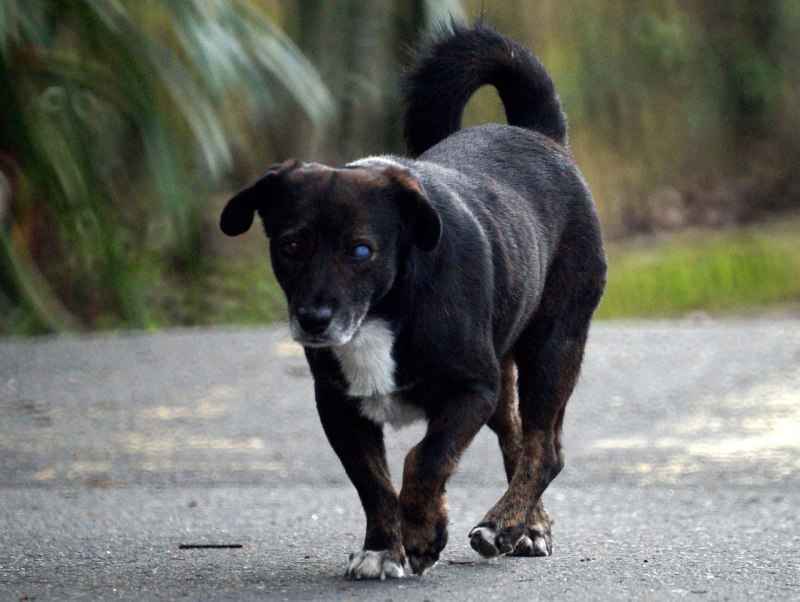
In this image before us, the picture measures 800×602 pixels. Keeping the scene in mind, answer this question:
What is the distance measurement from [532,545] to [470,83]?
1.65 meters

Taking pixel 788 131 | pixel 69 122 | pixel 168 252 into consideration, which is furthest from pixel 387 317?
pixel 788 131

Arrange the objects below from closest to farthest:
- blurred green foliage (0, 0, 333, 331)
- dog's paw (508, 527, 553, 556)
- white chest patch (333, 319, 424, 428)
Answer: white chest patch (333, 319, 424, 428), dog's paw (508, 527, 553, 556), blurred green foliage (0, 0, 333, 331)

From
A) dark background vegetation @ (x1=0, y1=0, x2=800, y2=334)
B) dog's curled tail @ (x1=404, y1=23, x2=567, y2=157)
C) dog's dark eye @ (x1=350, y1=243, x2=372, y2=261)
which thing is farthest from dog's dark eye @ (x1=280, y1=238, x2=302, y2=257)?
dark background vegetation @ (x1=0, y1=0, x2=800, y2=334)

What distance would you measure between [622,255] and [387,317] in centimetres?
1169

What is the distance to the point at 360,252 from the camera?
12.5ft

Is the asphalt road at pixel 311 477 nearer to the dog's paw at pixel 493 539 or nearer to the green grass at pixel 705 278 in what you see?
the dog's paw at pixel 493 539

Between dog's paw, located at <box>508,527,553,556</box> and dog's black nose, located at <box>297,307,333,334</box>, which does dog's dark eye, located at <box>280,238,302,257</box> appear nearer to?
dog's black nose, located at <box>297,307,333,334</box>

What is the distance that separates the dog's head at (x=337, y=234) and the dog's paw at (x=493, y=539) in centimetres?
80

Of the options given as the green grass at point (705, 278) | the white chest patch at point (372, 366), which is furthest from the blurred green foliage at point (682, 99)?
the white chest patch at point (372, 366)

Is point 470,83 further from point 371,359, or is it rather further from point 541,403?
point 371,359

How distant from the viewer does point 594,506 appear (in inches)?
224

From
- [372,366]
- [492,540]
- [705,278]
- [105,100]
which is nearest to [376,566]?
[492,540]

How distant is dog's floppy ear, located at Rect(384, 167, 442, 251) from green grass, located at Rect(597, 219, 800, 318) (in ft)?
30.9

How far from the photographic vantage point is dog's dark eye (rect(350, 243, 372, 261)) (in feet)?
12.5
